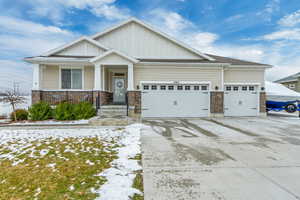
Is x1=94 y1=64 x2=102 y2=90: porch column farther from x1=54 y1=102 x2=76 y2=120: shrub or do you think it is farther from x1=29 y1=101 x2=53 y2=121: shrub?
x1=29 y1=101 x2=53 y2=121: shrub

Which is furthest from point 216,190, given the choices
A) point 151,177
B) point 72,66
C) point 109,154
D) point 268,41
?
point 268,41

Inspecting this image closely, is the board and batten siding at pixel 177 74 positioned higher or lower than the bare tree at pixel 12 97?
higher

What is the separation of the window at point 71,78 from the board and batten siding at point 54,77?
39cm

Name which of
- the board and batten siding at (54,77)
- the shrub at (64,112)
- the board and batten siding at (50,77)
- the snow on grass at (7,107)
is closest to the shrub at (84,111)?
the shrub at (64,112)

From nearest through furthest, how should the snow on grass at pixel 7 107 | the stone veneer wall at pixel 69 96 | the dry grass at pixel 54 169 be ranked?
the dry grass at pixel 54 169 < the stone veneer wall at pixel 69 96 < the snow on grass at pixel 7 107

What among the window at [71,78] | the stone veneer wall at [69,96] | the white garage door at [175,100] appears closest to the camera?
the stone veneer wall at [69,96]

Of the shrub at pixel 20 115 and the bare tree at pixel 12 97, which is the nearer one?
the shrub at pixel 20 115

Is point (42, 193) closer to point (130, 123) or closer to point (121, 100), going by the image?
point (130, 123)

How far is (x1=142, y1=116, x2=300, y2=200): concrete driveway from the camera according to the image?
2.13 meters

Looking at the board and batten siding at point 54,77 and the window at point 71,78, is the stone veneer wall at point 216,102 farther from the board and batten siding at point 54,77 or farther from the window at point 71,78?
the window at point 71,78

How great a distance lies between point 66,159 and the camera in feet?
10.8

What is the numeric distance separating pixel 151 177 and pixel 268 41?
22.6 m

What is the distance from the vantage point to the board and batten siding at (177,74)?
30.7 ft

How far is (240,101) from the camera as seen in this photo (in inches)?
387
